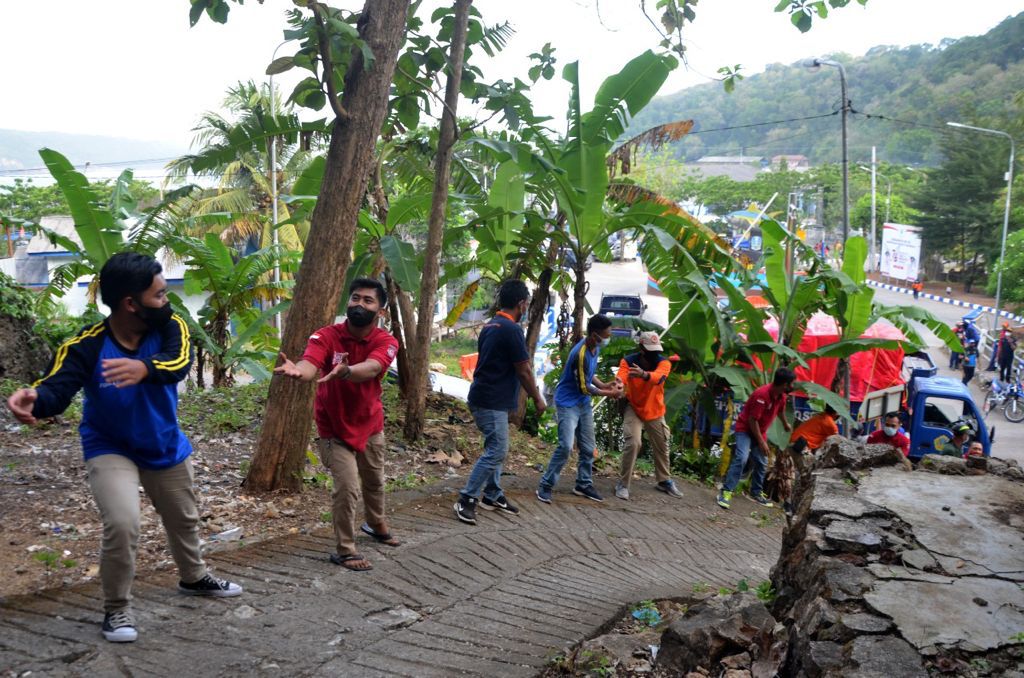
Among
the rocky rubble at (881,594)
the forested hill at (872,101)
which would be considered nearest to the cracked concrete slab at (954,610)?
the rocky rubble at (881,594)

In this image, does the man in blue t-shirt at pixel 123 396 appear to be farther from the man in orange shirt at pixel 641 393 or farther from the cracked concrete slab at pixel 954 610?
the man in orange shirt at pixel 641 393

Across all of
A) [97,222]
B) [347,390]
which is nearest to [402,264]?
[97,222]

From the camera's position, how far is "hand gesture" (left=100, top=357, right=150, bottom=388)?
349 cm

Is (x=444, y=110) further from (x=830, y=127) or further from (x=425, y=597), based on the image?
(x=830, y=127)

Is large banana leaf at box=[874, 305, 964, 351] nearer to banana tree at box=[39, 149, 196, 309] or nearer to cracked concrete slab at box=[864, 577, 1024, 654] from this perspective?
cracked concrete slab at box=[864, 577, 1024, 654]

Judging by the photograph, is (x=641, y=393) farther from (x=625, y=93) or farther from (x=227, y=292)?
(x=227, y=292)

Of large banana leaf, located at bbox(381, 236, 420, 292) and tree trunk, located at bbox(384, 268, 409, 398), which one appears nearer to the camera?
large banana leaf, located at bbox(381, 236, 420, 292)

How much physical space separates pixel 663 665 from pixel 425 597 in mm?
1449

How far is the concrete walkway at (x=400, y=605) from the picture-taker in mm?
3799

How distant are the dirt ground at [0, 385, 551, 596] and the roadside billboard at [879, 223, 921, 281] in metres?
35.3

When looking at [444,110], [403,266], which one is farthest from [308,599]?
[444,110]

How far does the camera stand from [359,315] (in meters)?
4.80

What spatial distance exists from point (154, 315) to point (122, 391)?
1.20 feet

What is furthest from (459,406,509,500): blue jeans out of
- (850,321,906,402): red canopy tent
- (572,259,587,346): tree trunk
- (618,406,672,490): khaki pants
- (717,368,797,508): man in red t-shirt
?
(850,321,906,402): red canopy tent
